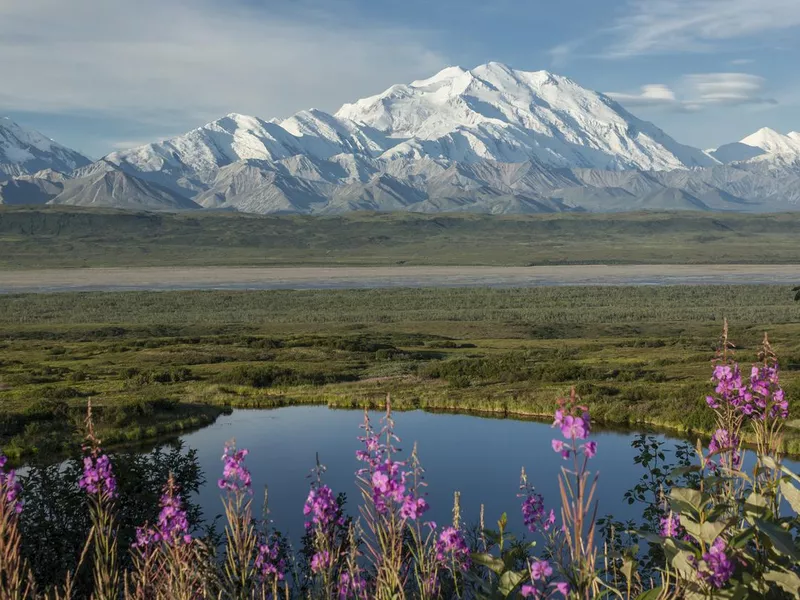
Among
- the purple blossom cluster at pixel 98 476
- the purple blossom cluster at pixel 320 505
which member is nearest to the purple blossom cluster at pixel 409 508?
the purple blossom cluster at pixel 320 505

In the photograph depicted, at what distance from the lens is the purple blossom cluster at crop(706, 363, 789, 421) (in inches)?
276

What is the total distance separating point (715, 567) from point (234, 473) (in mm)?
3426

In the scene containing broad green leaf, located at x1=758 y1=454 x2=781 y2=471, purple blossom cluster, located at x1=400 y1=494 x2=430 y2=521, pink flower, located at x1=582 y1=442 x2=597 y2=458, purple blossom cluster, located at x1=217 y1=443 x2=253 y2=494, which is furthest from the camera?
purple blossom cluster, located at x1=217 y1=443 x2=253 y2=494

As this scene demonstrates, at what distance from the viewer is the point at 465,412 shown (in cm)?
4500

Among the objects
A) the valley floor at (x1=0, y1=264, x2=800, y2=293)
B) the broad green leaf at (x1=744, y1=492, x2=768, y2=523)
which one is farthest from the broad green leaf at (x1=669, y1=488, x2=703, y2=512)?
the valley floor at (x1=0, y1=264, x2=800, y2=293)

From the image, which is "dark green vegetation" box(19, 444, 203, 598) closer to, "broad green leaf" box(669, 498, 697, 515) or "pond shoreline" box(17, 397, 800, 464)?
"broad green leaf" box(669, 498, 697, 515)

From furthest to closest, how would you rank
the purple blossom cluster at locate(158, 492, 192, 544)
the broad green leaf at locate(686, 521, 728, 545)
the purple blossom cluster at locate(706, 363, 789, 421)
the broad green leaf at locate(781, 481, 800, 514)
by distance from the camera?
the purple blossom cluster at locate(158, 492, 192, 544), the purple blossom cluster at locate(706, 363, 789, 421), the broad green leaf at locate(781, 481, 800, 514), the broad green leaf at locate(686, 521, 728, 545)

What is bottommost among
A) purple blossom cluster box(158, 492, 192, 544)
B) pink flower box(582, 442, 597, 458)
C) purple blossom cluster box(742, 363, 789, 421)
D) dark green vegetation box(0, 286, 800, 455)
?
dark green vegetation box(0, 286, 800, 455)

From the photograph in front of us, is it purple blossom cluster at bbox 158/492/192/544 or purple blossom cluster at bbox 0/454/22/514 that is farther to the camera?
purple blossom cluster at bbox 158/492/192/544

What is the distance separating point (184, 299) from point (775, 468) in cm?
12543

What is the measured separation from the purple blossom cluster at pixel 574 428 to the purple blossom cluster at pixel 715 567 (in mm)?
1238

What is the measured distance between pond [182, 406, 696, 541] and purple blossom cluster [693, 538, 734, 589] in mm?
18363

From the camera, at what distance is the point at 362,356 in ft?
210

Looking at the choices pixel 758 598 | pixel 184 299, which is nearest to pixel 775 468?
pixel 758 598
